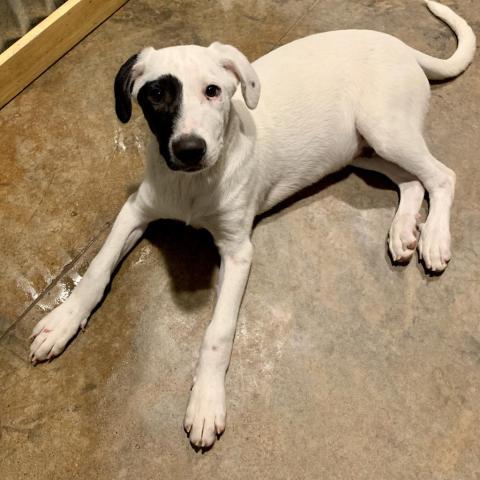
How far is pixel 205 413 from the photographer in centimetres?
191

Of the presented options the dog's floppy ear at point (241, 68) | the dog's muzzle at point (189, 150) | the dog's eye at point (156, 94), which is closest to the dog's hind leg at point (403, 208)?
the dog's floppy ear at point (241, 68)

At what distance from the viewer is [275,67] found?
2207 millimetres

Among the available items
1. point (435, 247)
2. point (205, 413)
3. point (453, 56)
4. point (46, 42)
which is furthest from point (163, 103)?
point (453, 56)

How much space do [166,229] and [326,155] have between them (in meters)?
0.78

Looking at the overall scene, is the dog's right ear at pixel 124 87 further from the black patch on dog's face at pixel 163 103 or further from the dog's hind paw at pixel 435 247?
the dog's hind paw at pixel 435 247

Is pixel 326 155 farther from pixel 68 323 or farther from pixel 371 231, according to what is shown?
pixel 68 323

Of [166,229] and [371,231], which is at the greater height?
[166,229]

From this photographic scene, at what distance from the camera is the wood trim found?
2.71m

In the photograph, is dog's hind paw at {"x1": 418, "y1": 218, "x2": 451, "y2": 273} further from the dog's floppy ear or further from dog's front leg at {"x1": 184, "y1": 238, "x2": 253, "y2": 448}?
the dog's floppy ear

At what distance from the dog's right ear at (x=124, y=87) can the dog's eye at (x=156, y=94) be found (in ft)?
0.39

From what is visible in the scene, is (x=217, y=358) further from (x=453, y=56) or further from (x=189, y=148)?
(x=453, y=56)

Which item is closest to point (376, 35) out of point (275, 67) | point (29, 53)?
point (275, 67)

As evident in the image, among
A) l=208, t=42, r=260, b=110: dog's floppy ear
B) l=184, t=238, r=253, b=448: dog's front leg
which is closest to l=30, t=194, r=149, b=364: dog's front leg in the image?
l=184, t=238, r=253, b=448: dog's front leg

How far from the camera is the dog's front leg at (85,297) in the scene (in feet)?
6.76
